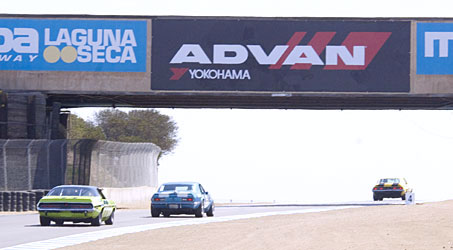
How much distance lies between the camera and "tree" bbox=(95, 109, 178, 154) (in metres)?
109

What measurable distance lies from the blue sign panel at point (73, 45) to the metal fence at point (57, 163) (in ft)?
13.3

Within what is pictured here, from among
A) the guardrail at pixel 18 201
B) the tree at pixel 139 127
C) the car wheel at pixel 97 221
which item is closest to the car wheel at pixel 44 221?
the car wheel at pixel 97 221

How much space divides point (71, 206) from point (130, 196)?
86.6 feet

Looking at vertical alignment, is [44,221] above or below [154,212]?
above

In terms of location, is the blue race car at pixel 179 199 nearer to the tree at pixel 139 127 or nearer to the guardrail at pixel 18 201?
the guardrail at pixel 18 201

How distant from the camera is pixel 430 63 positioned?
43844mm

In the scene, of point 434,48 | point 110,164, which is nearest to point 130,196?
point 110,164

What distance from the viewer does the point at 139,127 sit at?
360ft

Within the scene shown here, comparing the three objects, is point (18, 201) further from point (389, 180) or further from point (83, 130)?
point (83, 130)

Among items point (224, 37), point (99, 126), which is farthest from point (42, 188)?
point (99, 126)

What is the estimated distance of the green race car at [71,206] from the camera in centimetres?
2452

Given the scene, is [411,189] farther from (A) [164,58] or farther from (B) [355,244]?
(B) [355,244]

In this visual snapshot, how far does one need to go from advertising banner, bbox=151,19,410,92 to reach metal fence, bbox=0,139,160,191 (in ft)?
14.9

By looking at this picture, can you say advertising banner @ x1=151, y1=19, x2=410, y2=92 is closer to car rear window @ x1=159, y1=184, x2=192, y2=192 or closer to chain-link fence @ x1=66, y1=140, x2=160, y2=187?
chain-link fence @ x1=66, y1=140, x2=160, y2=187
